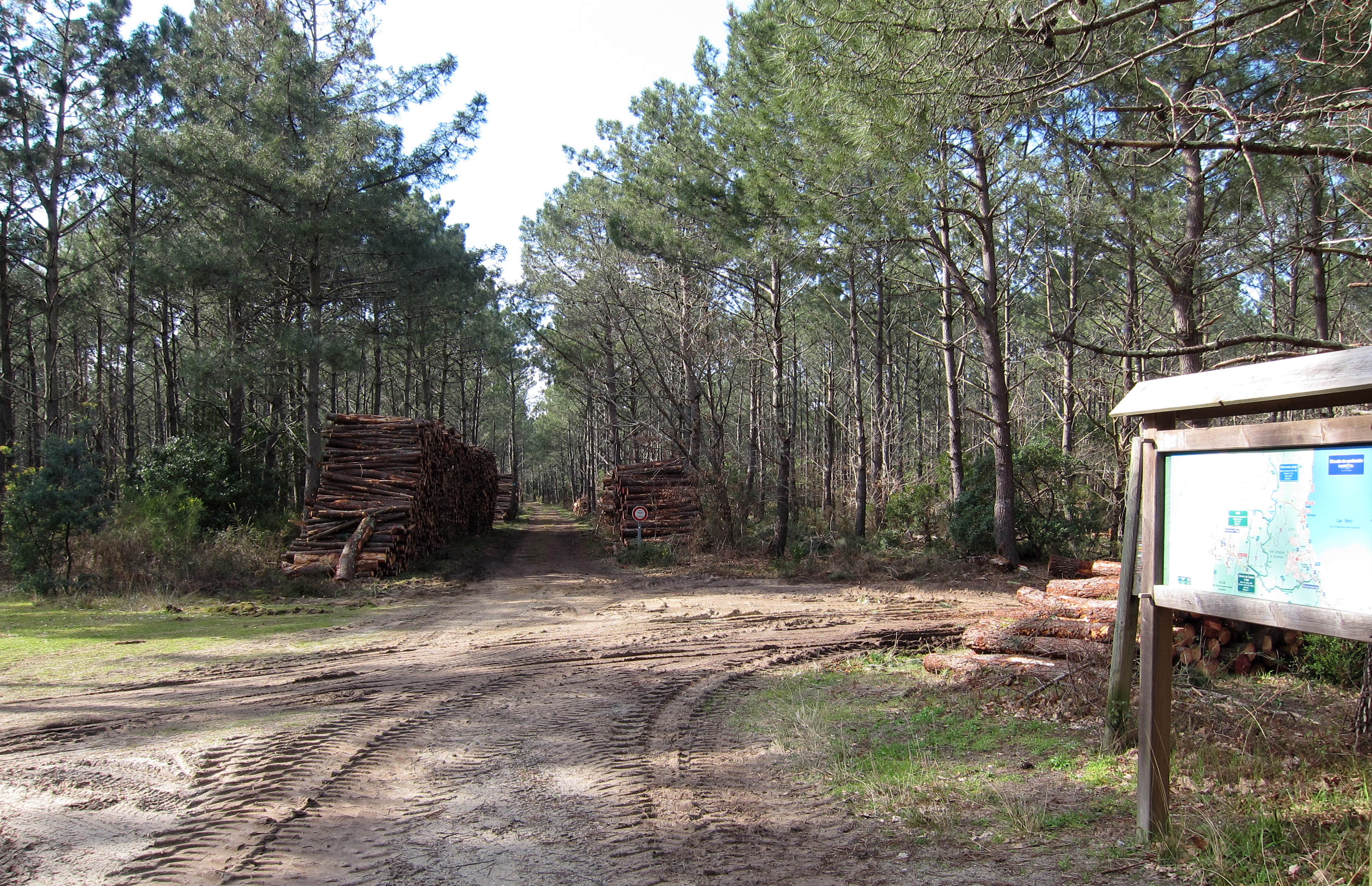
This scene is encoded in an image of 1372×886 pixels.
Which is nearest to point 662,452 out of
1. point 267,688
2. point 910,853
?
point 267,688

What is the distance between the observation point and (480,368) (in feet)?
131

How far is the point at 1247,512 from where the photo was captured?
10.5 ft

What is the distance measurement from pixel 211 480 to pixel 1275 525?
70.2 feet

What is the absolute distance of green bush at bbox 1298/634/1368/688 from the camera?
249 inches

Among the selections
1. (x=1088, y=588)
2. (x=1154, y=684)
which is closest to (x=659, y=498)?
(x=1088, y=588)

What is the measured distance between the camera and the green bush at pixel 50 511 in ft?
40.2

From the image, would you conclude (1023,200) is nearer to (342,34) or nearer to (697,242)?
(697,242)

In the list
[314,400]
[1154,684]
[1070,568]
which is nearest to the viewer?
[1154,684]

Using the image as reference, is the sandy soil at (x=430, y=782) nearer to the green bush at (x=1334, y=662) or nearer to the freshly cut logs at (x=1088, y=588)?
the freshly cut logs at (x=1088, y=588)

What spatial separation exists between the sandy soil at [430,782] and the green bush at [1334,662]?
13.8ft

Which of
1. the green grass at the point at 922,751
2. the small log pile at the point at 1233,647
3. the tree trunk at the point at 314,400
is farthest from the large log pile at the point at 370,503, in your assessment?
the small log pile at the point at 1233,647

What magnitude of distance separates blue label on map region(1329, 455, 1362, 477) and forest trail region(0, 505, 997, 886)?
242cm

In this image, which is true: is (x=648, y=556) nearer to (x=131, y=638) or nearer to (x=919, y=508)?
(x=919, y=508)

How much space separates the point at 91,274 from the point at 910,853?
2897 cm
